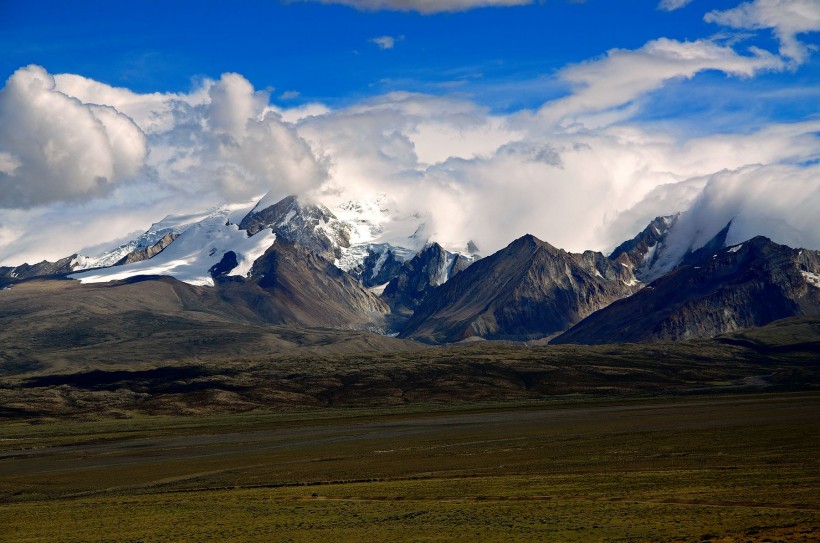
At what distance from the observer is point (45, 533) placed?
59156 millimetres

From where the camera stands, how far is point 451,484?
7394 centimetres

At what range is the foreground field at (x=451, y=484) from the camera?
5194cm

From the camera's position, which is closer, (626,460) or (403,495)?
(403,495)

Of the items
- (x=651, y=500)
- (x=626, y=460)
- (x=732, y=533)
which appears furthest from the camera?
(x=626, y=460)

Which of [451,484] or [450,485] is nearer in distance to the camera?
[450,485]

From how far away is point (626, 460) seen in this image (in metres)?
83.0

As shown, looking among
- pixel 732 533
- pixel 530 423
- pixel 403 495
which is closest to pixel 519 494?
pixel 403 495

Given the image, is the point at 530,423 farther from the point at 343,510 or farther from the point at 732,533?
the point at 732,533

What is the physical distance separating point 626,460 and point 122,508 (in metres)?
41.7

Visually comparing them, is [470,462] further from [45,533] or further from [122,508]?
[45,533]

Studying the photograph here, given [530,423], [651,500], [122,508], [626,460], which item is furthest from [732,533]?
[530,423]

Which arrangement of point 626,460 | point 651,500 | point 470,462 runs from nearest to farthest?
point 651,500, point 626,460, point 470,462

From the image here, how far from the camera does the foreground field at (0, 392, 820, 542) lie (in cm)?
5194

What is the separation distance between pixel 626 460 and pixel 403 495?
934 inches
